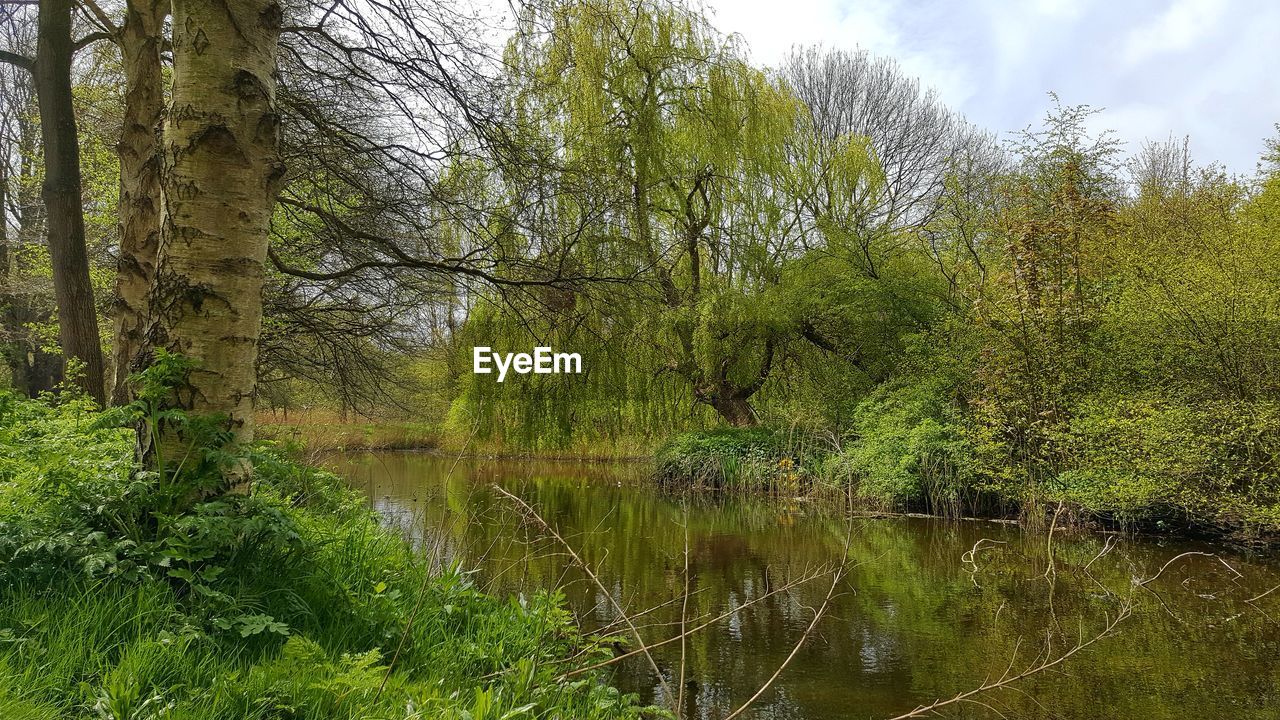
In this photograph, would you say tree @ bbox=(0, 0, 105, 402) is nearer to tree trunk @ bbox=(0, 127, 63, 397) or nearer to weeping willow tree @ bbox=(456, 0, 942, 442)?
weeping willow tree @ bbox=(456, 0, 942, 442)

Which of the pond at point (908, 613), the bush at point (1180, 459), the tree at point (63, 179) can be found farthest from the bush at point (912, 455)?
the tree at point (63, 179)

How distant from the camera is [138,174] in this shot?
15.2 ft

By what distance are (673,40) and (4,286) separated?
10753 mm

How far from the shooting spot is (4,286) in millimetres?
10320

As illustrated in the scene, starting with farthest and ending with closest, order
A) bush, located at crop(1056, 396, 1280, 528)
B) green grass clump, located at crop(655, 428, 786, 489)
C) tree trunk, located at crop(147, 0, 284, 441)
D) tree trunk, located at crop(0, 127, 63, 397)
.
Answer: green grass clump, located at crop(655, 428, 786, 489) → tree trunk, located at crop(0, 127, 63, 397) → bush, located at crop(1056, 396, 1280, 528) → tree trunk, located at crop(147, 0, 284, 441)

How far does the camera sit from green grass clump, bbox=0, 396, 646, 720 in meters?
1.69

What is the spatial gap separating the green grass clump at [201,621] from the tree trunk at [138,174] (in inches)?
56.6

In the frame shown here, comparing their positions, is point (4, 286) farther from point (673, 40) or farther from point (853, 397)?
point (853, 397)

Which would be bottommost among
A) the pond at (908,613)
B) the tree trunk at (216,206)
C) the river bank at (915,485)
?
the pond at (908,613)

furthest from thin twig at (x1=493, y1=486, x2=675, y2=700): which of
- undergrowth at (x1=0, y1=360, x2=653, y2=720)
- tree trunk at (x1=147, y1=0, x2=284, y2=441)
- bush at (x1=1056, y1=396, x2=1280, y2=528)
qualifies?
bush at (x1=1056, y1=396, x2=1280, y2=528)

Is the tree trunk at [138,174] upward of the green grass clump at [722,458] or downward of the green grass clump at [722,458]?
upward

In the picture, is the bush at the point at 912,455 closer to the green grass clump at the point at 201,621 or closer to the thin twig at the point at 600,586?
the thin twig at the point at 600,586

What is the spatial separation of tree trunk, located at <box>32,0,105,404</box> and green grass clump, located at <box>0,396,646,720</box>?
9.91 feet

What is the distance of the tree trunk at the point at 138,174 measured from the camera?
4.19 metres
